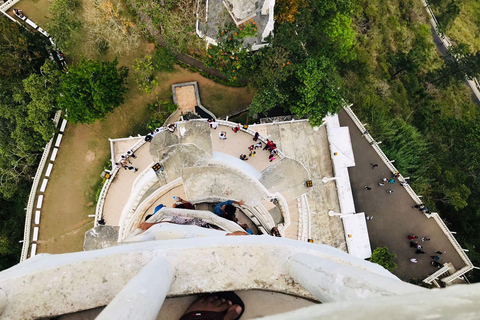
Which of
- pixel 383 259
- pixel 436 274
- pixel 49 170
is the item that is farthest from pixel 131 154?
pixel 436 274

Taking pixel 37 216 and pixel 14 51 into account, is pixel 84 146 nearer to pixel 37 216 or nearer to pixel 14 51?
pixel 37 216

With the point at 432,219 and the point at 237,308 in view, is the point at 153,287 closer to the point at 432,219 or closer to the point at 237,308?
the point at 237,308

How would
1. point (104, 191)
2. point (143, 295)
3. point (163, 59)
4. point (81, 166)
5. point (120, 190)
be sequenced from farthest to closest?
1. point (163, 59)
2. point (81, 166)
3. point (120, 190)
4. point (104, 191)
5. point (143, 295)

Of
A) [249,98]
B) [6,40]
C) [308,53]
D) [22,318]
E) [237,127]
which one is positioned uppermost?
[6,40]

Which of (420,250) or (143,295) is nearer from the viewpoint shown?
(143,295)

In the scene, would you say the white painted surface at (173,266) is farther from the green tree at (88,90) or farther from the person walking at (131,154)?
the green tree at (88,90)

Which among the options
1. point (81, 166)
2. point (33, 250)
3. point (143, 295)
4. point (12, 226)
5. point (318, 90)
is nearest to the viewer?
point (143, 295)

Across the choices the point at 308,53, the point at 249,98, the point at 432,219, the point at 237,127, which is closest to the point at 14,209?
the point at 237,127
